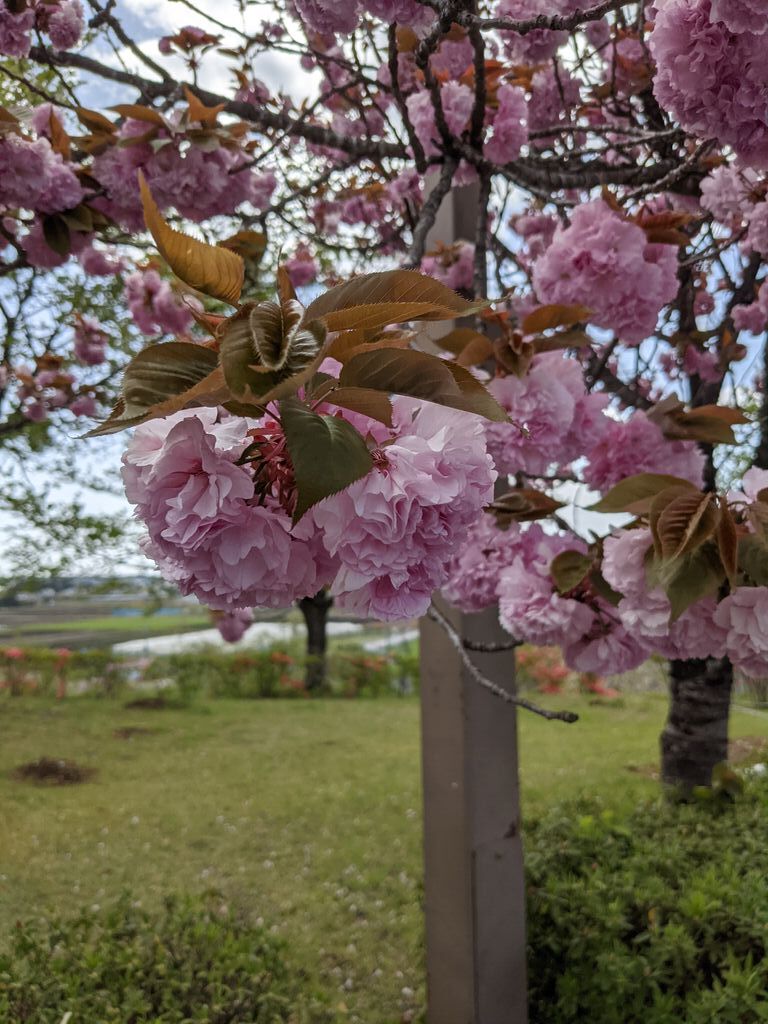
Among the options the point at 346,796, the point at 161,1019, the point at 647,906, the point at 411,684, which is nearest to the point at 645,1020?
the point at 647,906

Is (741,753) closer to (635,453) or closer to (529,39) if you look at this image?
(635,453)

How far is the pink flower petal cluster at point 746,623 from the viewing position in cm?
57

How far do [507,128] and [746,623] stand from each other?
34.5 inches

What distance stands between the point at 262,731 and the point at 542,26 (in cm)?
375

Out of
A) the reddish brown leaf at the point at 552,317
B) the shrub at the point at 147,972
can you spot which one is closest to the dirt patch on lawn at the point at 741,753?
the shrub at the point at 147,972

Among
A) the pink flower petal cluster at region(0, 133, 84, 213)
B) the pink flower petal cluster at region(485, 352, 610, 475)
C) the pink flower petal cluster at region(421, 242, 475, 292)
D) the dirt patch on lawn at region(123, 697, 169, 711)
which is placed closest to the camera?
the pink flower petal cluster at region(485, 352, 610, 475)

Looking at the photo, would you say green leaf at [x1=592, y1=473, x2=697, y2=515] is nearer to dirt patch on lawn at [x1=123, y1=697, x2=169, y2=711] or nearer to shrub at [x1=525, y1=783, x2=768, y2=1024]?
shrub at [x1=525, y1=783, x2=768, y2=1024]

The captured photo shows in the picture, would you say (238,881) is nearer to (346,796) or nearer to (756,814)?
(346,796)

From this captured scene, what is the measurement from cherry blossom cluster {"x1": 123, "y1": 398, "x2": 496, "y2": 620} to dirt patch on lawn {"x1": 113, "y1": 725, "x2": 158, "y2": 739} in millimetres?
3536

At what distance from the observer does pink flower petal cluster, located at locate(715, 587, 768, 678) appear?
1.87ft

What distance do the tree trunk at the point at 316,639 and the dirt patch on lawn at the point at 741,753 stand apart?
2.66 meters

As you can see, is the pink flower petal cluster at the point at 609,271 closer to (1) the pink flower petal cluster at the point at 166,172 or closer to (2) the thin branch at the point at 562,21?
(2) the thin branch at the point at 562,21

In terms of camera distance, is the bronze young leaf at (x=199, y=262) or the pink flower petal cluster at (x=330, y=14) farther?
the pink flower petal cluster at (x=330, y=14)

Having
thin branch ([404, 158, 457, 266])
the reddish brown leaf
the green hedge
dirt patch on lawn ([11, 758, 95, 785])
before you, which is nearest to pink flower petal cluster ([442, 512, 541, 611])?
the reddish brown leaf
